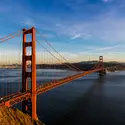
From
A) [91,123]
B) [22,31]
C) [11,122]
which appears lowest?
[91,123]

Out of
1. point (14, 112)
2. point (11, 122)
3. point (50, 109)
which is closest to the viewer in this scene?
point (11, 122)

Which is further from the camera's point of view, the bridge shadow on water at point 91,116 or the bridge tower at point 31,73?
the bridge shadow on water at point 91,116

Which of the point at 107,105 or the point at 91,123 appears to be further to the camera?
the point at 107,105

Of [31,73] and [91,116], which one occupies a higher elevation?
[31,73]

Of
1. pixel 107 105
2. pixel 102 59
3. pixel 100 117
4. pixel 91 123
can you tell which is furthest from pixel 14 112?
pixel 102 59

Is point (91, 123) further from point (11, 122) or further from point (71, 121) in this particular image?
point (11, 122)

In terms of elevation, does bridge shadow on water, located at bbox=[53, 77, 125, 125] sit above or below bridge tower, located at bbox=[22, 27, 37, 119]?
below

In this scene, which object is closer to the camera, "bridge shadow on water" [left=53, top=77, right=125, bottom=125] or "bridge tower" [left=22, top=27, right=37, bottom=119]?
"bridge tower" [left=22, top=27, right=37, bottom=119]

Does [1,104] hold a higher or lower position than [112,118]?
higher

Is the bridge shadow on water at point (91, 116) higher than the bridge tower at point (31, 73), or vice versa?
the bridge tower at point (31, 73)

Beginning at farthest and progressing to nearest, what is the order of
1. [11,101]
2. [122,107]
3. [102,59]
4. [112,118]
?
[102,59], [122,107], [112,118], [11,101]

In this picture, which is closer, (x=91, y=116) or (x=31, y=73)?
(x=31, y=73)
